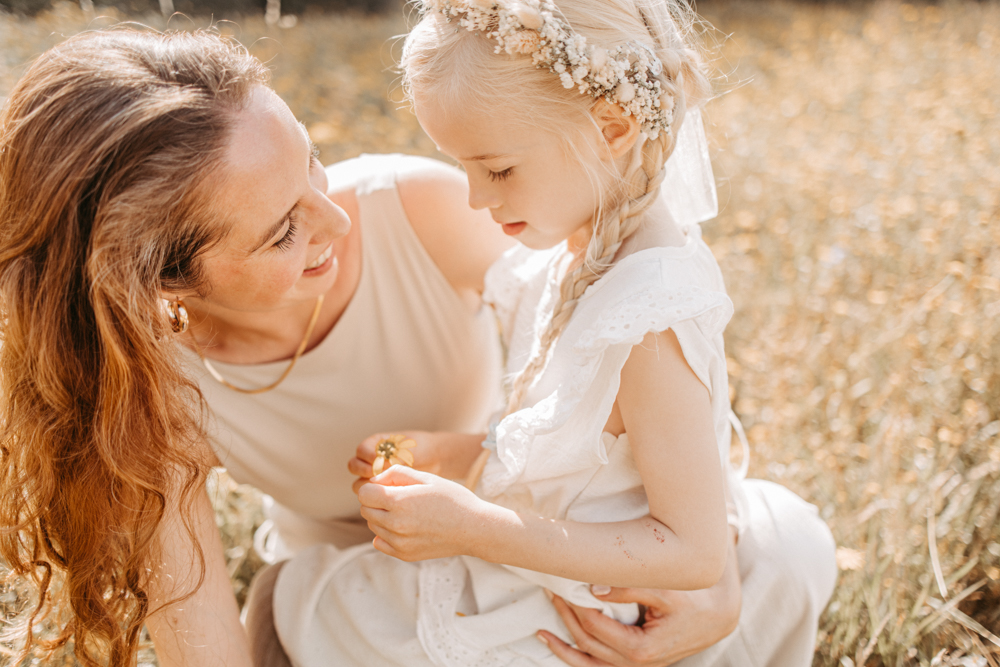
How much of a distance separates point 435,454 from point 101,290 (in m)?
0.73

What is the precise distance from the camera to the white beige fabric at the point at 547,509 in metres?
1.19

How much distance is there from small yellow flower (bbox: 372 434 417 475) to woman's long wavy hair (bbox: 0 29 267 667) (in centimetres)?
33

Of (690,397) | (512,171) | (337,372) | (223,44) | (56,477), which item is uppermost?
(223,44)

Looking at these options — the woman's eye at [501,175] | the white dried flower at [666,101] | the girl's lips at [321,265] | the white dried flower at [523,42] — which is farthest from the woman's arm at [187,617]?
the white dried flower at [666,101]

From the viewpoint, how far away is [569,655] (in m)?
1.35

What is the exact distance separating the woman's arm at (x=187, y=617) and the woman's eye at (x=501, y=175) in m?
0.84

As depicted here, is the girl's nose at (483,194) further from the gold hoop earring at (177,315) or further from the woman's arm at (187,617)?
the woman's arm at (187,617)

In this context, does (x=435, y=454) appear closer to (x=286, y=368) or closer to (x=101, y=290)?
(x=286, y=368)

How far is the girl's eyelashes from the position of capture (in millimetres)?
1255

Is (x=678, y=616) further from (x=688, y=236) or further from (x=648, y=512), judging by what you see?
(x=688, y=236)

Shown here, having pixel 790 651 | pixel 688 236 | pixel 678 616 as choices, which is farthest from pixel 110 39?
pixel 790 651

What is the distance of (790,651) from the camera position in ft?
4.99

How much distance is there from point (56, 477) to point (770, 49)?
6602 mm

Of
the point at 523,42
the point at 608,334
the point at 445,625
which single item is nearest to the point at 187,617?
the point at 445,625
